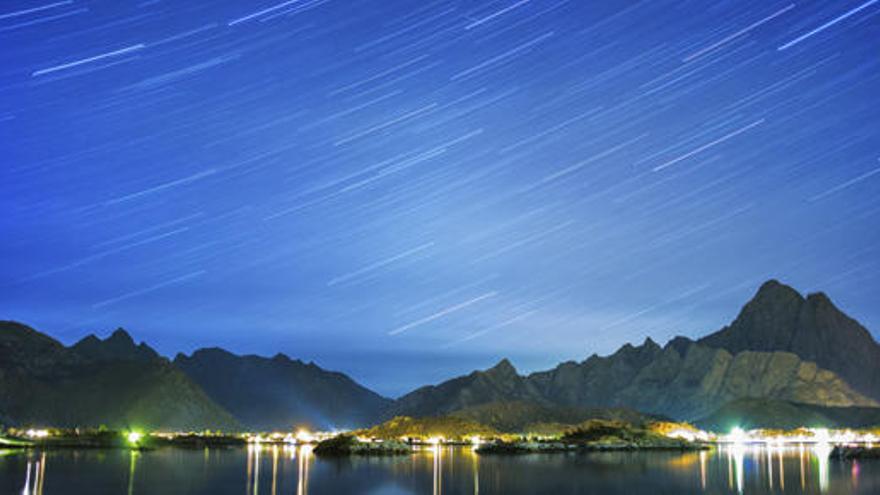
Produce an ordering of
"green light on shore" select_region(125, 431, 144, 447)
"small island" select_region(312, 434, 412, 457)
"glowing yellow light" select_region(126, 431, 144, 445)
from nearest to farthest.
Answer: "small island" select_region(312, 434, 412, 457)
"green light on shore" select_region(125, 431, 144, 447)
"glowing yellow light" select_region(126, 431, 144, 445)

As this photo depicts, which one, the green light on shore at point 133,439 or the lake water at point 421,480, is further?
the green light on shore at point 133,439

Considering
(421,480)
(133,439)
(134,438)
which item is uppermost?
(134,438)

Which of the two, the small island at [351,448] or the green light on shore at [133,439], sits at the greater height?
the green light on shore at [133,439]

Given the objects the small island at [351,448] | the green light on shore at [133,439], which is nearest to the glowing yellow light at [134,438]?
the green light on shore at [133,439]

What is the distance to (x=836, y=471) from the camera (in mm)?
85188

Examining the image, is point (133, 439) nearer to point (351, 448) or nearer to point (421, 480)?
point (351, 448)

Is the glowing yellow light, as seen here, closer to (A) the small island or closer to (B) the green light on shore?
(B) the green light on shore

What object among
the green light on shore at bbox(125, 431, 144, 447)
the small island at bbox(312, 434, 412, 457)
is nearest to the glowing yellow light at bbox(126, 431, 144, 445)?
the green light on shore at bbox(125, 431, 144, 447)

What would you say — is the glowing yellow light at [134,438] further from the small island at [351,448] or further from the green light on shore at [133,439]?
the small island at [351,448]

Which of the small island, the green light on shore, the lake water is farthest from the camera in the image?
the green light on shore

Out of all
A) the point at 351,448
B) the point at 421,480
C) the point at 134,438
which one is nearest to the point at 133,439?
the point at 134,438

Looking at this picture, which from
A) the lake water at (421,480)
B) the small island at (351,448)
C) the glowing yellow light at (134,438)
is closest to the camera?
the lake water at (421,480)

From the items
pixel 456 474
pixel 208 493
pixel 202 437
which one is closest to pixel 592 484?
pixel 456 474

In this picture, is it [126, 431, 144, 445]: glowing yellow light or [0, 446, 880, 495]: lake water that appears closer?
[0, 446, 880, 495]: lake water
